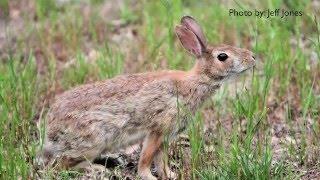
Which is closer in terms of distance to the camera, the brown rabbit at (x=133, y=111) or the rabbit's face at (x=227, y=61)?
the brown rabbit at (x=133, y=111)

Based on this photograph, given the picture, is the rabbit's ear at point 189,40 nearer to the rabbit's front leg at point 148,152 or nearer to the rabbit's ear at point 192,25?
the rabbit's ear at point 192,25

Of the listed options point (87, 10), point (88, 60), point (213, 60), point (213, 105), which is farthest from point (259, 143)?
point (87, 10)

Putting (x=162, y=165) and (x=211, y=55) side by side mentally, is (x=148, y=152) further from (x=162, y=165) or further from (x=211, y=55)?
(x=211, y=55)

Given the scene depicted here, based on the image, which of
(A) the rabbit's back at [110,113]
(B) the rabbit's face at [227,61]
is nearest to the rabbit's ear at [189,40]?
(B) the rabbit's face at [227,61]

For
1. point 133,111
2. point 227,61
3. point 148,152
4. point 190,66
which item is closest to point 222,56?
point 227,61

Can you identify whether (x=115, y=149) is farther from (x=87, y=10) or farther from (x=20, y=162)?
(x=87, y=10)

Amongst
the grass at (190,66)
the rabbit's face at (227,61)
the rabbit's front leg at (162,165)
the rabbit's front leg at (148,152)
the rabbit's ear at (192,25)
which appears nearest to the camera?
the grass at (190,66)
